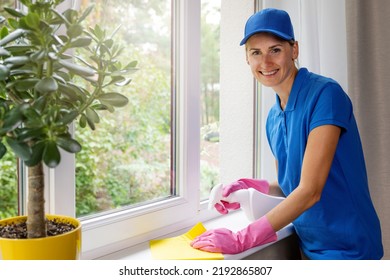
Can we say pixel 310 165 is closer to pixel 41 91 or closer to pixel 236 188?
pixel 236 188

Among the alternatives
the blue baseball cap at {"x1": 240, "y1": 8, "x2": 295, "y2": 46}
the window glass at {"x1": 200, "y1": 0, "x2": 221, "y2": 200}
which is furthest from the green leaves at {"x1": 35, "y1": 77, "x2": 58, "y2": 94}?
the window glass at {"x1": 200, "y1": 0, "x2": 221, "y2": 200}

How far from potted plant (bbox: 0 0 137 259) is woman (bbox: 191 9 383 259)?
2.02 feet

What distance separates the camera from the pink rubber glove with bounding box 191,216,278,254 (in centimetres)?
131

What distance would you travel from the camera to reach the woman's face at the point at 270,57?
4.68 ft

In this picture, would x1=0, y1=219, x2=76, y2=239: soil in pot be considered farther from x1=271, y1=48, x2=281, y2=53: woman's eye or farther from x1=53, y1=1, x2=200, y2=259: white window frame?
x1=271, y1=48, x2=281, y2=53: woman's eye

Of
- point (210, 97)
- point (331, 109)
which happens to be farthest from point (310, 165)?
point (210, 97)

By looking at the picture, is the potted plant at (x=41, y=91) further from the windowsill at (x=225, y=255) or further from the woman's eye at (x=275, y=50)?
the woman's eye at (x=275, y=50)

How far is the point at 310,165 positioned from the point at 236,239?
1.06ft

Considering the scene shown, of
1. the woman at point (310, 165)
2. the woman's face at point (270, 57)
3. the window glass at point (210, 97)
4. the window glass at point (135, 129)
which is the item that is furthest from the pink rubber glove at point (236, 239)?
the window glass at point (210, 97)

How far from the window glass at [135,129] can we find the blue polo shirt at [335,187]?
48cm

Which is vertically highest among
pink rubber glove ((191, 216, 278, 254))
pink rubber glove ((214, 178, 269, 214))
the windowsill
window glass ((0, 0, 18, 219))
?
window glass ((0, 0, 18, 219))

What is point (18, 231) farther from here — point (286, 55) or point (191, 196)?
point (286, 55)

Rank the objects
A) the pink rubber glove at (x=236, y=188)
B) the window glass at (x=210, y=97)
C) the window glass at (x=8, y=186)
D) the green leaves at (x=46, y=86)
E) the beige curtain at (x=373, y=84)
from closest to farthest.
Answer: the green leaves at (x=46, y=86) < the window glass at (x=8, y=186) < the pink rubber glove at (x=236, y=188) < the beige curtain at (x=373, y=84) < the window glass at (x=210, y=97)
